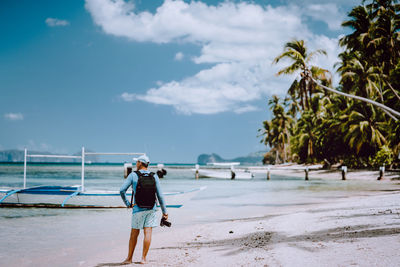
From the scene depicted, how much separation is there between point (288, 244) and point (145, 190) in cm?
322

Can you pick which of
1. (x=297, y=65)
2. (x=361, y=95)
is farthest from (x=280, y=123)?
(x=297, y=65)

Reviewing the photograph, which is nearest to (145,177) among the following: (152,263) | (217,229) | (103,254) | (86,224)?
(152,263)

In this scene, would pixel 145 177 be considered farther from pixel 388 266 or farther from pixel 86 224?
pixel 86 224

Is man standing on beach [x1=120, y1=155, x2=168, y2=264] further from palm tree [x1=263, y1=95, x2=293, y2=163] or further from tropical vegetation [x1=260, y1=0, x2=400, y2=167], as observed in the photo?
palm tree [x1=263, y1=95, x2=293, y2=163]

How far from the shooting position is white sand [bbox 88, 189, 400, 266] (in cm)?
566

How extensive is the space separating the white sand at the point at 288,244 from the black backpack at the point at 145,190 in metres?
1.31

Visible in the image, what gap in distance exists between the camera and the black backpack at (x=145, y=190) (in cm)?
553

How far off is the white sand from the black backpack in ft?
4.31

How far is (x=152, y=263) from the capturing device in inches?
246

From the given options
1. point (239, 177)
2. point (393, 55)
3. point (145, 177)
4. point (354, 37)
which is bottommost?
point (239, 177)

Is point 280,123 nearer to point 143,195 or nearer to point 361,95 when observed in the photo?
point 361,95

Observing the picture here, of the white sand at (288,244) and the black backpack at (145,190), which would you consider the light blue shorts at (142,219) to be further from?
the white sand at (288,244)

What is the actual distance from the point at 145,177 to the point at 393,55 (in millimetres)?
31920

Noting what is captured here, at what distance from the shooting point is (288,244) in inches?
273
